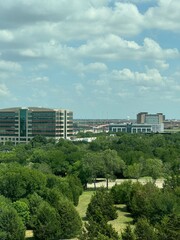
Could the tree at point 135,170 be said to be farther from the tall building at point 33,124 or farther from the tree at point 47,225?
the tall building at point 33,124

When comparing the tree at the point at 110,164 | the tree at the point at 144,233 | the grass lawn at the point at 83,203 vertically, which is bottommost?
the grass lawn at the point at 83,203

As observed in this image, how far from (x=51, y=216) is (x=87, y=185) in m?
33.6

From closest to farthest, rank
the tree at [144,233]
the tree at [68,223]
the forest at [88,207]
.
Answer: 1. the tree at [144,233]
2. the forest at [88,207]
3. the tree at [68,223]

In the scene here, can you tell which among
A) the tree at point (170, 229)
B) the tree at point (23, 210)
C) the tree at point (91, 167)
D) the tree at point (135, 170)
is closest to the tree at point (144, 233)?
the tree at point (170, 229)

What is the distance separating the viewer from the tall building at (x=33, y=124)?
14900 cm

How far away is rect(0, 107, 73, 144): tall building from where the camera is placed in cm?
14900

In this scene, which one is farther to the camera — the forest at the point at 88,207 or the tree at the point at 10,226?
the tree at the point at 10,226

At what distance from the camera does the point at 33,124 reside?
14938 centimetres

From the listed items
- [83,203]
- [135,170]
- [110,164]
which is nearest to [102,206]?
[83,203]

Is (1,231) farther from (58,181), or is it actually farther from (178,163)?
(178,163)

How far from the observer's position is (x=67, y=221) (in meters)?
35.5

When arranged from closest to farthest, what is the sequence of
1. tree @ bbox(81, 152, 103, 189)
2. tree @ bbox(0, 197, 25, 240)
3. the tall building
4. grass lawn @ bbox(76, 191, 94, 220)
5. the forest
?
the forest, tree @ bbox(0, 197, 25, 240), grass lawn @ bbox(76, 191, 94, 220), tree @ bbox(81, 152, 103, 189), the tall building

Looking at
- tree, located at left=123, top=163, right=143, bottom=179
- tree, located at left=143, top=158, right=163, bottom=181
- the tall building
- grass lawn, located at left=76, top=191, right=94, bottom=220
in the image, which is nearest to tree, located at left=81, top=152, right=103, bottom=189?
grass lawn, located at left=76, top=191, right=94, bottom=220

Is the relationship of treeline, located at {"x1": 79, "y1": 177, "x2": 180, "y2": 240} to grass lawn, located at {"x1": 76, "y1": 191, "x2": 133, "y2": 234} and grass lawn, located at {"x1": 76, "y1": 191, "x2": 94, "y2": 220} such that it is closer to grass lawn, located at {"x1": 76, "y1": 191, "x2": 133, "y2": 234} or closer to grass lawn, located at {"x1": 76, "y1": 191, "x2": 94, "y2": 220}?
grass lawn, located at {"x1": 76, "y1": 191, "x2": 133, "y2": 234}
